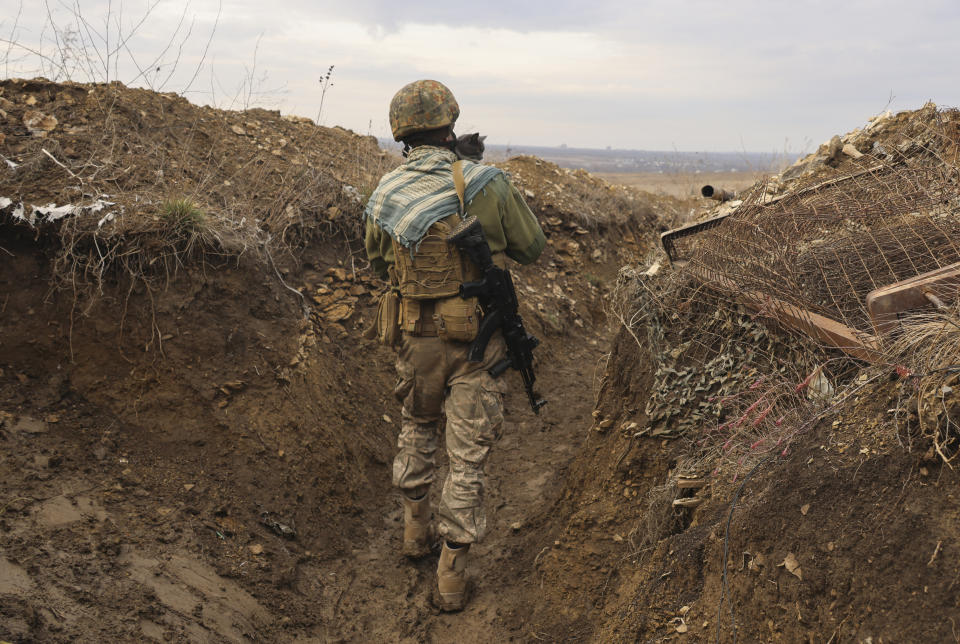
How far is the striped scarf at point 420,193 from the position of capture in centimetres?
306

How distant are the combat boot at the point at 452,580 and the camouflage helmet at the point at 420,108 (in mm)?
2030

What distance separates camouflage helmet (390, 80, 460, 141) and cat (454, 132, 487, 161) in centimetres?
15

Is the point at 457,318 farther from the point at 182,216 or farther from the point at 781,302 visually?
the point at 182,216

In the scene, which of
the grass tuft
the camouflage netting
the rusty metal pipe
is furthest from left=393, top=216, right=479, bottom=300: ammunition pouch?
the rusty metal pipe

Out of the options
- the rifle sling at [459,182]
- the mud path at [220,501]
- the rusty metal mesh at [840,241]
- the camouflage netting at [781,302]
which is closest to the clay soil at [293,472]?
the mud path at [220,501]

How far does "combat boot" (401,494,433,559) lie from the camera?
359 centimetres

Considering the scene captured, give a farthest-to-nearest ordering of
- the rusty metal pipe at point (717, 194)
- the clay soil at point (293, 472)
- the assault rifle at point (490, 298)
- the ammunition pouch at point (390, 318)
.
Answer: the rusty metal pipe at point (717, 194) → the ammunition pouch at point (390, 318) → the assault rifle at point (490, 298) → the clay soil at point (293, 472)

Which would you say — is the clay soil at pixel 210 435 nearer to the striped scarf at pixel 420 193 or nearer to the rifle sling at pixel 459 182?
the striped scarf at pixel 420 193

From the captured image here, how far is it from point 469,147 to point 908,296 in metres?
2.01

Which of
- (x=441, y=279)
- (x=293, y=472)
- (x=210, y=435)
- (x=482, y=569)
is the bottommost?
(x=482, y=569)

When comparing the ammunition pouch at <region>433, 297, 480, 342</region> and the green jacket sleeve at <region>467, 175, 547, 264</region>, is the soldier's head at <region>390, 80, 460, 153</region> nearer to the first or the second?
the green jacket sleeve at <region>467, 175, 547, 264</region>

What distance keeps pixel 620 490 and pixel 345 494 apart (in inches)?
65.4

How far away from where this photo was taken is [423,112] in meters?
3.14

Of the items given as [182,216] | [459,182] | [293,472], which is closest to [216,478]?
[293,472]
